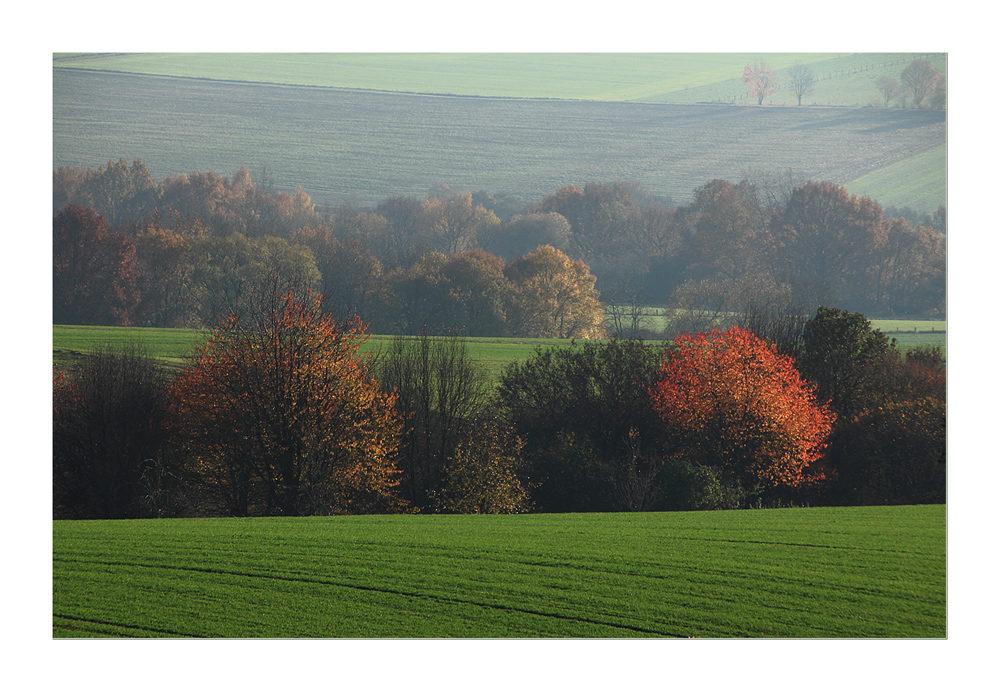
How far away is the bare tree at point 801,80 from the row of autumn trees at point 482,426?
5.90 meters

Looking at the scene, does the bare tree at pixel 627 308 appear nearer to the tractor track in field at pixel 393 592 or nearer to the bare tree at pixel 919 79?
the bare tree at pixel 919 79

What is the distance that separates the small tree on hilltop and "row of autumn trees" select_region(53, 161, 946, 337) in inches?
159

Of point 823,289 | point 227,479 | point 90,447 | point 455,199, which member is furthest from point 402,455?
point 823,289

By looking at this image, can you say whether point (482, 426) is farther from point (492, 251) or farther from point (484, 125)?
point (484, 125)

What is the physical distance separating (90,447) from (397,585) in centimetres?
1047

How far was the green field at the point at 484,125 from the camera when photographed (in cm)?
2008

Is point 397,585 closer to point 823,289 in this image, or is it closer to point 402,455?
point 402,455

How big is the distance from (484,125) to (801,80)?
8913mm

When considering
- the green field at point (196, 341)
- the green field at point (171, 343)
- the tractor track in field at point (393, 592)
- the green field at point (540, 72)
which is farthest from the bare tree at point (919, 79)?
the tractor track in field at point (393, 592)

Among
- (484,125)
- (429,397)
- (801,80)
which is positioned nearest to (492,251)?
(484,125)

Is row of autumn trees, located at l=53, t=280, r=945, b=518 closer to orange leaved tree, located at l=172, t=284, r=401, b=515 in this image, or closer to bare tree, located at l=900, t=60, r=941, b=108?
orange leaved tree, located at l=172, t=284, r=401, b=515

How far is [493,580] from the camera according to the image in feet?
37.9

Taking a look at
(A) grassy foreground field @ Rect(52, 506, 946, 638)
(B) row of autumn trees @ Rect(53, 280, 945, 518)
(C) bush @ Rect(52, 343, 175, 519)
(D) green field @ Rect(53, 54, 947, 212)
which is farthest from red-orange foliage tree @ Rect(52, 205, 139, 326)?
(A) grassy foreground field @ Rect(52, 506, 946, 638)

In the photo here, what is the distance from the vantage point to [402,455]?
19688 mm
